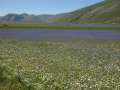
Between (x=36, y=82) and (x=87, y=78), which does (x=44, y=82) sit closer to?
(x=36, y=82)

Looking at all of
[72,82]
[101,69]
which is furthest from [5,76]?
[101,69]

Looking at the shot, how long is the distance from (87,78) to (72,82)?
8.16 feet

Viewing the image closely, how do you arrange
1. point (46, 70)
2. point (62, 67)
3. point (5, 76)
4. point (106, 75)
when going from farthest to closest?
point (62, 67) → point (46, 70) → point (106, 75) → point (5, 76)

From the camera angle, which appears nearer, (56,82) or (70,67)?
(56,82)

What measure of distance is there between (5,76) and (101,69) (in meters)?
13.7

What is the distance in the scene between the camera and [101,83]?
79.7ft

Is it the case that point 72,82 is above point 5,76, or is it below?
below

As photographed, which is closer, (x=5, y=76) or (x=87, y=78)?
(x=5, y=76)

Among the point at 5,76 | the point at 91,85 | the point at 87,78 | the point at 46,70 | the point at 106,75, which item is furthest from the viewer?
the point at 46,70

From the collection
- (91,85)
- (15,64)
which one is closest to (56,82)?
(91,85)

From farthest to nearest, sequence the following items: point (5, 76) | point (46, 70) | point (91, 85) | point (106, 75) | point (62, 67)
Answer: point (62, 67)
point (46, 70)
point (106, 75)
point (91, 85)
point (5, 76)

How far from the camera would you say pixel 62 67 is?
32.5 m

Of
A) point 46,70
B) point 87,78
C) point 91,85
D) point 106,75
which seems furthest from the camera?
point 46,70

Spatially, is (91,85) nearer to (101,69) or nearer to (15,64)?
(101,69)
